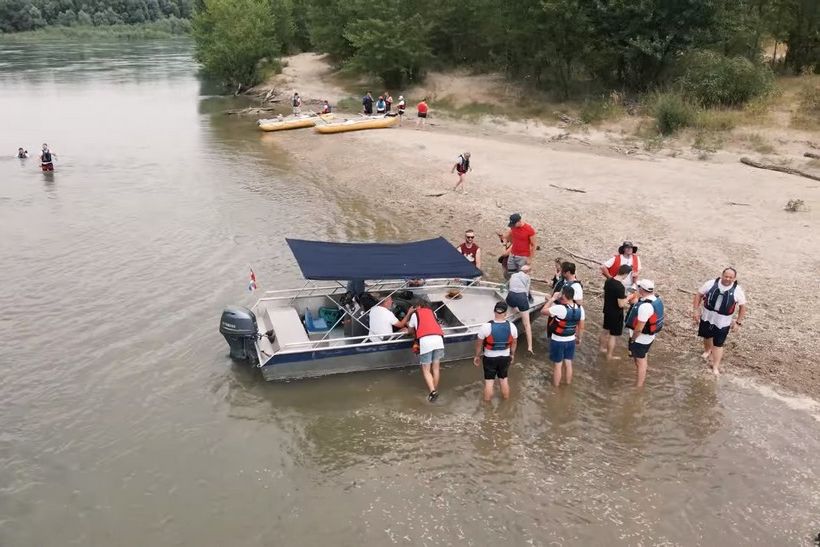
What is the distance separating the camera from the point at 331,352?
10.6 metres

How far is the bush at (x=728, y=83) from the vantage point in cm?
2720

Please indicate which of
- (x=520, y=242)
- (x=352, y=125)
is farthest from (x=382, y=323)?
(x=352, y=125)

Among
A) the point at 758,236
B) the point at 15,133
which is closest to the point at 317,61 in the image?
the point at 15,133

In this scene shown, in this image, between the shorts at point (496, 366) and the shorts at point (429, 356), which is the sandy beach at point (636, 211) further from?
the shorts at point (429, 356)

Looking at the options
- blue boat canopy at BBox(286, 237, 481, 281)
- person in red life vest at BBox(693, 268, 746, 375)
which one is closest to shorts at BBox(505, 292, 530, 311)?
blue boat canopy at BBox(286, 237, 481, 281)

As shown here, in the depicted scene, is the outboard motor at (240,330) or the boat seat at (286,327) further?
the boat seat at (286,327)

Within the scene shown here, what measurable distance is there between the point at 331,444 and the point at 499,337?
2864 millimetres

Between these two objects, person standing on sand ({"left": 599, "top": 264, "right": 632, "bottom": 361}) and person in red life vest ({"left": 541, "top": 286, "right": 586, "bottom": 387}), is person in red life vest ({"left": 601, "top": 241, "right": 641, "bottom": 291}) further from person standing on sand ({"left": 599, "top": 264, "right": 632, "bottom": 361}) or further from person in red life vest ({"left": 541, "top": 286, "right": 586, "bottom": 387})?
person in red life vest ({"left": 541, "top": 286, "right": 586, "bottom": 387})

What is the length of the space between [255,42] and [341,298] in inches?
1544

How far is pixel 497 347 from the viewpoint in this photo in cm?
967

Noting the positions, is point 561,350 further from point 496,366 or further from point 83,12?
point 83,12

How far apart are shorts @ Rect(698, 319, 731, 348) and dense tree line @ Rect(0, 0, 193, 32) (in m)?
123

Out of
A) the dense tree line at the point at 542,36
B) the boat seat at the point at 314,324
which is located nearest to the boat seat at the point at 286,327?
the boat seat at the point at 314,324

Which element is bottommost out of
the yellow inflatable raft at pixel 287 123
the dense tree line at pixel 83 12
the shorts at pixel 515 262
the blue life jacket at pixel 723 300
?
the shorts at pixel 515 262
